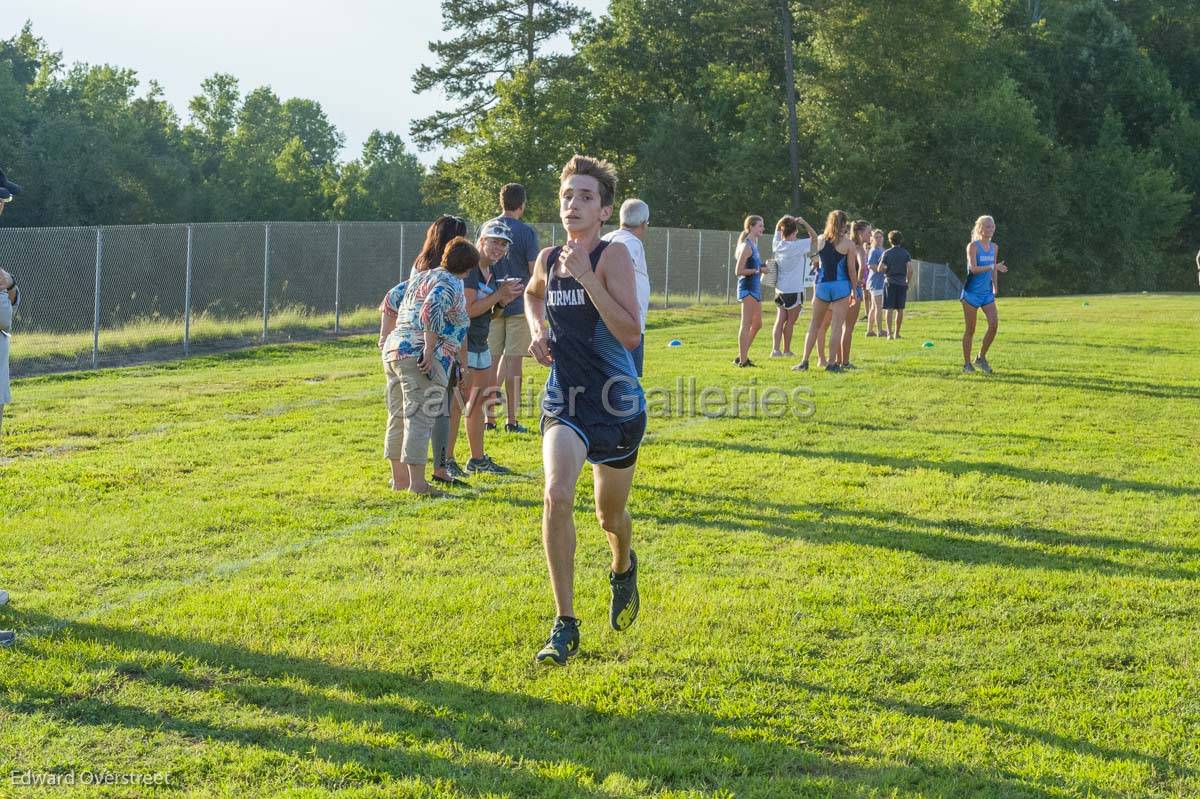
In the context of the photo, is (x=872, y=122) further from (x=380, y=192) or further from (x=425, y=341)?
(x=425, y=341)

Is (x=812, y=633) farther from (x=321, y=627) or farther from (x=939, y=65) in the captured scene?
(x=939, y=65)

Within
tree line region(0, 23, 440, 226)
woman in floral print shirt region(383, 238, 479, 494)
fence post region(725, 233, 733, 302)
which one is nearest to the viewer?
woman in floral print shirt region(383, 238, 479, 494)

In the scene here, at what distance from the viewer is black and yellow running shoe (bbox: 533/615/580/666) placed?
482 cm

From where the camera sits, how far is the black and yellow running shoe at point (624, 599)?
16.9 feet

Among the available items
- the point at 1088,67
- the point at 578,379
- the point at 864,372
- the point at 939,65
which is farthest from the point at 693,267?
the point at 1088,67

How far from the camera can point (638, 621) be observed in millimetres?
5473

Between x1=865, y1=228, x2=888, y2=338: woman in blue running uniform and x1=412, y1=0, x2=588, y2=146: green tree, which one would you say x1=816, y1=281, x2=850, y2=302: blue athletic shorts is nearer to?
x1=865, y1=228, x2=888, y2=338: woman in blue running uniform

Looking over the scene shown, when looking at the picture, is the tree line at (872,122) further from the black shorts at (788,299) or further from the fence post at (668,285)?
the black shorts at (788,299)

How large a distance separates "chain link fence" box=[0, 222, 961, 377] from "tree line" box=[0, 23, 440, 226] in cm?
2117

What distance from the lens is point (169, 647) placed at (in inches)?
195

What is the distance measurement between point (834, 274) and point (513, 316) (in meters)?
5.38

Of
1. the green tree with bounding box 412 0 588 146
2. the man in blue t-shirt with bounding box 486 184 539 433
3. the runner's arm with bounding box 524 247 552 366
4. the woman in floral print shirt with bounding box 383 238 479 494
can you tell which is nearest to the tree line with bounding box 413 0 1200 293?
the green tree with bounding box 412 0 588 146

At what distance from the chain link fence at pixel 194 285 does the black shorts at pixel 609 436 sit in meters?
13.9

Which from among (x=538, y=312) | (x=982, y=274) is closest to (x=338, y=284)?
(x=982, y=274)
